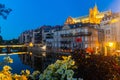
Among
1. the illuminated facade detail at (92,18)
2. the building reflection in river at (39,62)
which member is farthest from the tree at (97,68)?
the illuminated facade detail at (92,18)

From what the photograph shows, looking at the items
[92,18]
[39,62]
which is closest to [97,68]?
[39,62]

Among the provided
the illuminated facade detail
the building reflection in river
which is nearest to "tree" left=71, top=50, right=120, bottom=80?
the building reflection in river

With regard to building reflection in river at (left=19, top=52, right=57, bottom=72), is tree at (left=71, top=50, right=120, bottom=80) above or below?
above

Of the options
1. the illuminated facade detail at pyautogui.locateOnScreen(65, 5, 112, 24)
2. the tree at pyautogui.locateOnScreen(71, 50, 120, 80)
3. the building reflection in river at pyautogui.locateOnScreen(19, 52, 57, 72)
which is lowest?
the building reflection in river at pyautogui.locateOnScreen(19, 52, 57, 72)

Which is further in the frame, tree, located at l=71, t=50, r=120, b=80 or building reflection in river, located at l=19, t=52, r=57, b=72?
building reflection in river, located at l=19, t=52, r=57, b=72

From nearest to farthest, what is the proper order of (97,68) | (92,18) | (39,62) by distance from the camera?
(97,68) < (39,62) < (92,18)

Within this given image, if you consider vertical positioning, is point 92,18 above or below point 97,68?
above

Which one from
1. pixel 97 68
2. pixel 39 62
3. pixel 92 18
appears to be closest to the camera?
pixel 97 68

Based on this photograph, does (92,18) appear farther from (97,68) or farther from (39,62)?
(97,68)

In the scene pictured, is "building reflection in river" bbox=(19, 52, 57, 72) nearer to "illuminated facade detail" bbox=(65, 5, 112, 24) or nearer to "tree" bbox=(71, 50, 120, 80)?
"tree" bbox=(71, 50, 120, 80)

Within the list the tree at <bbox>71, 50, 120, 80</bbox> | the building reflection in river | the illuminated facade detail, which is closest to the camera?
the tree at <bbox>71, 50, 120, 80</bbox>

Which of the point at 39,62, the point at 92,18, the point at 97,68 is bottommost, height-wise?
the point at 39,62

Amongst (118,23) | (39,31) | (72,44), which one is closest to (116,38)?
(118,23)

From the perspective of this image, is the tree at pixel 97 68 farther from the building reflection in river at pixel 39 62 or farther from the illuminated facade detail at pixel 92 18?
the illuminated facade detail at pixel 92 18
